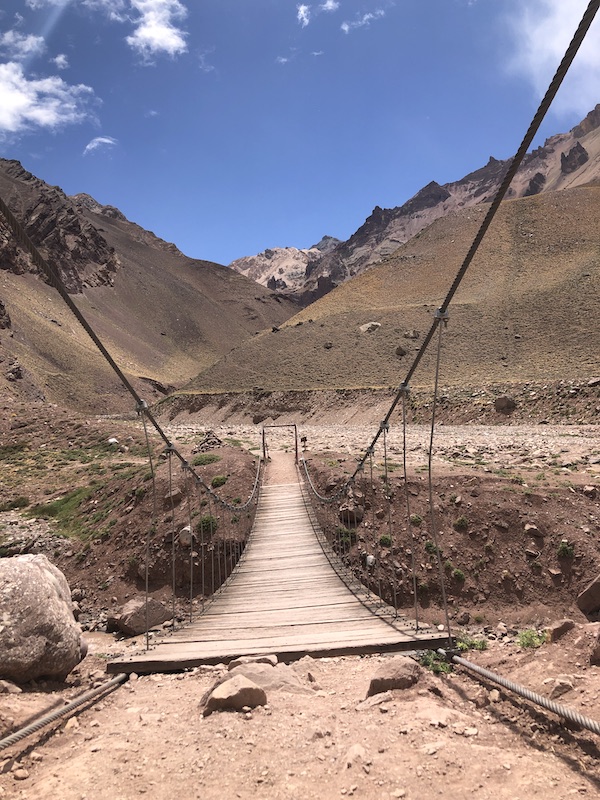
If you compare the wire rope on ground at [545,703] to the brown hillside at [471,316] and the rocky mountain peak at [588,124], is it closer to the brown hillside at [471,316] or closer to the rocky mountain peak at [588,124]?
the brown hillside at [471,316]

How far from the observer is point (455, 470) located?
40.5 feet

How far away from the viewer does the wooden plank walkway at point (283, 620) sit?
547 centimetres

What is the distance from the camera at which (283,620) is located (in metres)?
6.71

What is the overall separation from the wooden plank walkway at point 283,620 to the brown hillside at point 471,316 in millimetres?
29798

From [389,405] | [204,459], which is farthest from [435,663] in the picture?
[389,405]

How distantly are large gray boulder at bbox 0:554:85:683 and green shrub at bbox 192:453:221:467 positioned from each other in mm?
9637

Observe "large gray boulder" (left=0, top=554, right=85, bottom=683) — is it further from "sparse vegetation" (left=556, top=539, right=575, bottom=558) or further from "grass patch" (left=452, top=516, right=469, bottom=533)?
"sparse vegetation" (left=556, top=539, right=575, bottom=558)

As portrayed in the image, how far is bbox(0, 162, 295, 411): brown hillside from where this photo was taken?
211 feet

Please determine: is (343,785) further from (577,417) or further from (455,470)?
(577,417)

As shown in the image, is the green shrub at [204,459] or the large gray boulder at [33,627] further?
the green shrub at [204,459]

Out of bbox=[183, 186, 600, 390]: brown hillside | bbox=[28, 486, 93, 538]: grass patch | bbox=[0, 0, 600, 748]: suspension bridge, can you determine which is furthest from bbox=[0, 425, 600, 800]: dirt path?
bbox=[183, 186, 600, 390]: brown hillside

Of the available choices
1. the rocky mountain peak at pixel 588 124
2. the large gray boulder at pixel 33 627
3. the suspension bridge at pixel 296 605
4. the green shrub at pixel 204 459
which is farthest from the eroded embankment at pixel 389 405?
the rocky mountain peak at pixel 588 124

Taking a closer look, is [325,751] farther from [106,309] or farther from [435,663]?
[106,309]

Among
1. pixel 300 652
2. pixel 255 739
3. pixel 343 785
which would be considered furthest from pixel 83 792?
pixel 300 652
